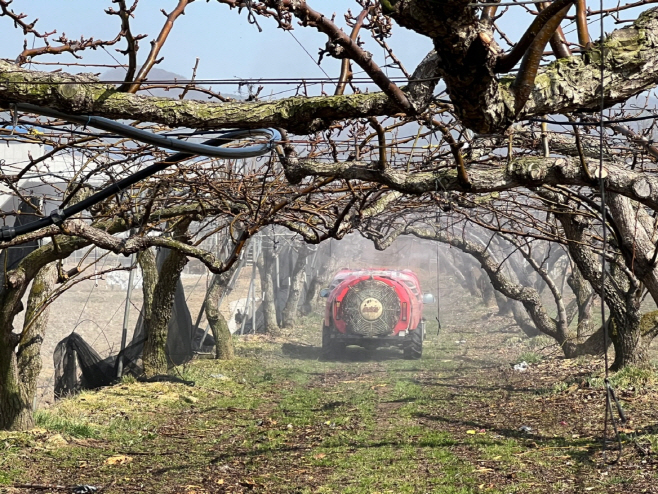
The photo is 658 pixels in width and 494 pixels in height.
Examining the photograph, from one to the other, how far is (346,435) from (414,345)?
8.06m

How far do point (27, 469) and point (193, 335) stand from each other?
28.9 feet

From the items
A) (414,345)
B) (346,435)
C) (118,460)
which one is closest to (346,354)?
(414,345)

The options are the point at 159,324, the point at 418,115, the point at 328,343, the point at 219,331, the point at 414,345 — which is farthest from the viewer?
the point at 328,343

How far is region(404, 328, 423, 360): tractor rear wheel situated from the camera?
54.1 feet

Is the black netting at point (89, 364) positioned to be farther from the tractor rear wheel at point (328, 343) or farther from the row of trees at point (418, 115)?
the tractor rear wheel at point (328, 343)

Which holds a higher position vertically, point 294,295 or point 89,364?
point 294,295

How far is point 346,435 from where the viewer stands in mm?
8719

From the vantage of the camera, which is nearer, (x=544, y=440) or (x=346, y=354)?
(x=544, y=440)

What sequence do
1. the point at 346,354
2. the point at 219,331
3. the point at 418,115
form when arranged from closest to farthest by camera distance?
1. the point at 418,115
2. the point at 219,331
3. the point at 346,354

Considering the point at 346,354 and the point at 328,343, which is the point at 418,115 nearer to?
the point at 328,343

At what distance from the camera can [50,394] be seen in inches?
506

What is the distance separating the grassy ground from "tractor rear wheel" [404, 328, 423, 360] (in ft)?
7.53

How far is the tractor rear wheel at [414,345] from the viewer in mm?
16492

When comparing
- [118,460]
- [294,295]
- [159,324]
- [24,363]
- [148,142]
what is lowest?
[118,460]
